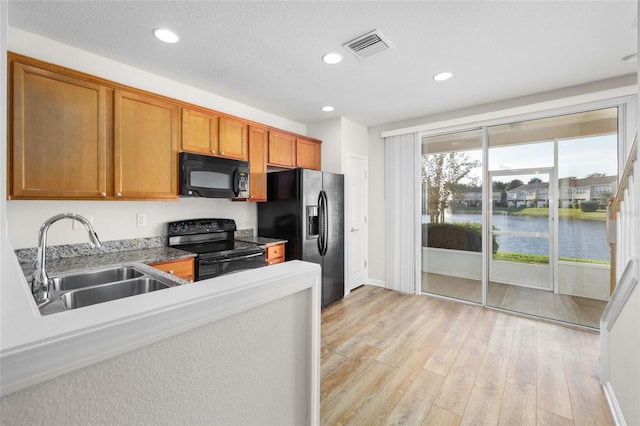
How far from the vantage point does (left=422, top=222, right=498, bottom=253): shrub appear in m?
3.59

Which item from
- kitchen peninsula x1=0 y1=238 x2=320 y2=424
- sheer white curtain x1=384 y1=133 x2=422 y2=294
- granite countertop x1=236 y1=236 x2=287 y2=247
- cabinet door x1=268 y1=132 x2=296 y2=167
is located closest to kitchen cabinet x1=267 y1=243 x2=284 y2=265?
granite countertop x1=236 y1=236 x2=287 y2=247

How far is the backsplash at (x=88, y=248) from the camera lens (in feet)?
6.92

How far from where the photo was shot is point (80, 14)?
185 cm

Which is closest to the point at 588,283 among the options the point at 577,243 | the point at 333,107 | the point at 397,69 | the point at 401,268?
the point at 577,243

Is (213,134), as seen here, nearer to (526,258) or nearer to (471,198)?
(471,198)

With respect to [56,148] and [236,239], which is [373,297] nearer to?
[236,239]

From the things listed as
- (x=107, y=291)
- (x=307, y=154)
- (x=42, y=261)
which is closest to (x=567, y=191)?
(x=307, y=154)

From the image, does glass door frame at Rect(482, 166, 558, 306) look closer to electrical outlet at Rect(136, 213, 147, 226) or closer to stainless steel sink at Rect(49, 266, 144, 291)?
stainless steel sink at Rect(49, 266, 144, 291)

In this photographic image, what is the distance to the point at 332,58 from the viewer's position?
238 centimetres

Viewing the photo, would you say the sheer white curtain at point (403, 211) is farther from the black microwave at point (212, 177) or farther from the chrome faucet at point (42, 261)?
the chrome faucet at point (42, 261)

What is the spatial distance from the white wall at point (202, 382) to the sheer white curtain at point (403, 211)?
338 cm

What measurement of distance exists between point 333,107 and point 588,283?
3.49m

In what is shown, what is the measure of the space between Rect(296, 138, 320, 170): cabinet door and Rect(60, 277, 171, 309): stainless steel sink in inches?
101

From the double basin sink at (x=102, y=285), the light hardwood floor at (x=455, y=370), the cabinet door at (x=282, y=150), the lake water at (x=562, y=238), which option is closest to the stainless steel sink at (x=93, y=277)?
the double basin sink at (x=102, y=285)
